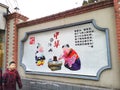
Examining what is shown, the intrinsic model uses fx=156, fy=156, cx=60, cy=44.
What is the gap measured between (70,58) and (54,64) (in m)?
0.62

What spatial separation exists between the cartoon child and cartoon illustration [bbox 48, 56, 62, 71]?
215 mm

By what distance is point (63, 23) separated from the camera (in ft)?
15.5

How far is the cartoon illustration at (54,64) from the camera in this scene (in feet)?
15.5

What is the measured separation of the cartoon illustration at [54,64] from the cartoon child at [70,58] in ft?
0.71

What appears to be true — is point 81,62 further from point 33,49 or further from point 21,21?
point 21,21

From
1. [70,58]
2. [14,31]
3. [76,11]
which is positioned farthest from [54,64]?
[14,31]

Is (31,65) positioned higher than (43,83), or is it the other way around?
(31,65)

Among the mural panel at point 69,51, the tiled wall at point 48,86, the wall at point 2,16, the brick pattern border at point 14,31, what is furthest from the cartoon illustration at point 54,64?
the wall at point 2,16

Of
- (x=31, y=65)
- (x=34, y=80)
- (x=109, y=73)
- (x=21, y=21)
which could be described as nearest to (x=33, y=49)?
(x=31, y=65)

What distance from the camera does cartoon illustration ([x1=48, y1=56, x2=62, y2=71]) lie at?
472 centimetres

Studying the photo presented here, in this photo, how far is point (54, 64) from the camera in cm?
482

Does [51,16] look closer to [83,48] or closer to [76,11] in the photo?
[76,11]

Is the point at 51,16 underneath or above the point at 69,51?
above

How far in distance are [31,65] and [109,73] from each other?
281 cm
